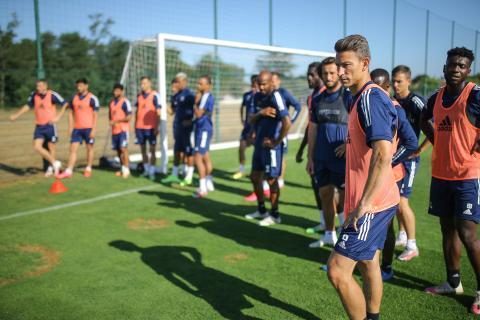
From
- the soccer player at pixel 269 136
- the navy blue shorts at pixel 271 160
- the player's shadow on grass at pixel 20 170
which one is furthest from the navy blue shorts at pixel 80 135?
the navy blue shorts at pixel 271 160

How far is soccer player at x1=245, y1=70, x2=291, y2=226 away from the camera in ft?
19.3

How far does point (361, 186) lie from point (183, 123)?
22.0ft

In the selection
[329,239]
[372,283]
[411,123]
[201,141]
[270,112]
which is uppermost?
[270,112]

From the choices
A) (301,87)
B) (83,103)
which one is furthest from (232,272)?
(301,87)

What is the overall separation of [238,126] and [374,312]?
20.1m

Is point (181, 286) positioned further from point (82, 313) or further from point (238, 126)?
point (238, 126)

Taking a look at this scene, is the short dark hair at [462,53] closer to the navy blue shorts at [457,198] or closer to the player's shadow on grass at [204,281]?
the navy blue shorts at [457,198]

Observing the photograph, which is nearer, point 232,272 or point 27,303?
point 27,303

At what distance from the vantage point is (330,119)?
4996 mm

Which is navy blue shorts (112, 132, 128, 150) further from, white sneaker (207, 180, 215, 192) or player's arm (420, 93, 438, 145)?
player's arm (420, 93, 438, 145)

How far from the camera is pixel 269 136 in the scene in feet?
20.1

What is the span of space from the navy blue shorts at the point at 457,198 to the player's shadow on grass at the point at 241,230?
1.51 metres

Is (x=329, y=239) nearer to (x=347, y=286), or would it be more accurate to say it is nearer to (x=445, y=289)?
(x=445, y=289)

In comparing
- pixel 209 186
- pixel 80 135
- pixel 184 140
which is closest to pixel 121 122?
pixel 80 135
